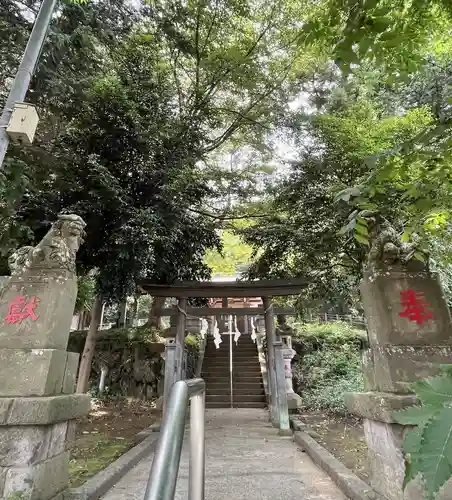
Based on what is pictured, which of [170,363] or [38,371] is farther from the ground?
[170,363]

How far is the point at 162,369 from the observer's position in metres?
10.2

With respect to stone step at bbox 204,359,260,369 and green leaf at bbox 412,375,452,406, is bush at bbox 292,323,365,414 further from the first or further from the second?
green leaf at bbox 412,375,452,406

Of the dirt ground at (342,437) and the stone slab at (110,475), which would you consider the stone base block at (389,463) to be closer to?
the dirt ground at (342,437)

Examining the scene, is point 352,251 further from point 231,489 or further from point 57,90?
point 57,90

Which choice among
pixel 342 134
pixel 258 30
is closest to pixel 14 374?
pixel 342 134

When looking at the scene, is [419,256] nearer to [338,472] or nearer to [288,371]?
[338,472]

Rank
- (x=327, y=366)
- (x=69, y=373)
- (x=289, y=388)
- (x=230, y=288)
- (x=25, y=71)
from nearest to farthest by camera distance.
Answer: (x=69, y=373) < (x=25, y=71) < (x=230, y=288) < (x=289, y=388) < (x=327, y=366)

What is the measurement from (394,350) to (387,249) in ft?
2.85

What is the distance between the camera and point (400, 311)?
2771mm

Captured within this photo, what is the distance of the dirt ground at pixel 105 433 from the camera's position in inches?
170

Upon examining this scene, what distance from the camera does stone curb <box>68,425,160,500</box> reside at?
3.17m

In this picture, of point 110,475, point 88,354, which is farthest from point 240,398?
point 110,475

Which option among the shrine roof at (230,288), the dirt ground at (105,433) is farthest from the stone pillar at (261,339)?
the shrine roof at (230,288)

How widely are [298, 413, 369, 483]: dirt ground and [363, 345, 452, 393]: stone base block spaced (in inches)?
70.1
